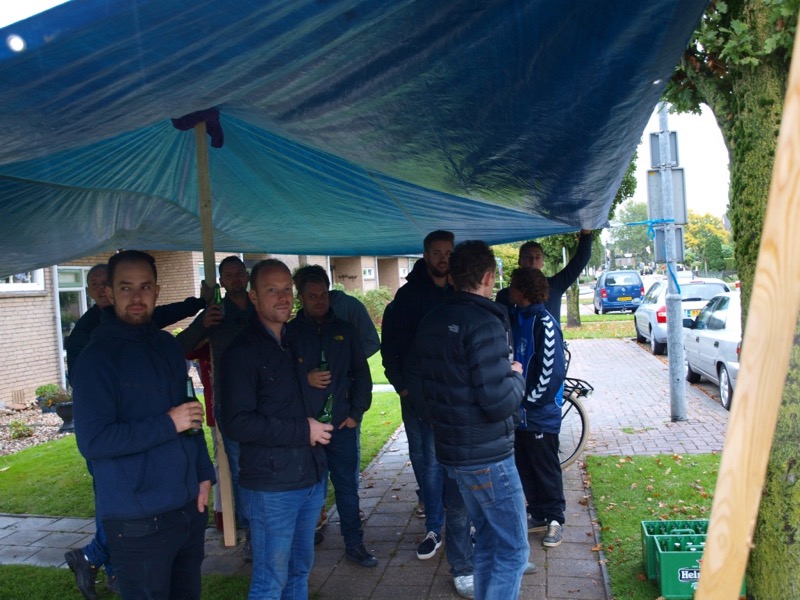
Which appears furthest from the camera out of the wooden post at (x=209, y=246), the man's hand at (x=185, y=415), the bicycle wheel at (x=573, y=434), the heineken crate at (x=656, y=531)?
the bicycle wheel at (x=573, y=434)

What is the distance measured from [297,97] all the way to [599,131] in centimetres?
170

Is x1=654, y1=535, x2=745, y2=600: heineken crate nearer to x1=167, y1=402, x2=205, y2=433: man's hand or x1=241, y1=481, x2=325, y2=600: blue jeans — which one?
x1=241, y1=481, x2=325, y2=600: blue jeans

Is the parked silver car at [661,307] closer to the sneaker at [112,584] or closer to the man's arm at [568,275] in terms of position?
the man's arm at [568,275]

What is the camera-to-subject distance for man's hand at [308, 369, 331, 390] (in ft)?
11.1

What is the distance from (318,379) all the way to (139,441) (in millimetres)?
1043

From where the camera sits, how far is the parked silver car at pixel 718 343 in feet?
30.3

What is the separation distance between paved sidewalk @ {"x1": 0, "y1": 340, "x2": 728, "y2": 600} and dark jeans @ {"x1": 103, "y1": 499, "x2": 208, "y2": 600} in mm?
1665

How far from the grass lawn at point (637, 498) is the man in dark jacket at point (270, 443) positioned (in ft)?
7.04

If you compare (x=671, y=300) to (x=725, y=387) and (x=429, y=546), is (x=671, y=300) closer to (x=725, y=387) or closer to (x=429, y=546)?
(x=725, y=387)

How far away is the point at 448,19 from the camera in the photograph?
243 centimetres

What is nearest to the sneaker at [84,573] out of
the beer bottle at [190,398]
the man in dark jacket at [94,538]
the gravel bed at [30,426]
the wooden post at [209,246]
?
the man in dark jacket at [94,538]

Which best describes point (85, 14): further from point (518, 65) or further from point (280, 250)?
point (280, 250)

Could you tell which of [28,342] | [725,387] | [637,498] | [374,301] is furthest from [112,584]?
[374,301]

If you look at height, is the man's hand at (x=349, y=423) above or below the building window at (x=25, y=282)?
below
